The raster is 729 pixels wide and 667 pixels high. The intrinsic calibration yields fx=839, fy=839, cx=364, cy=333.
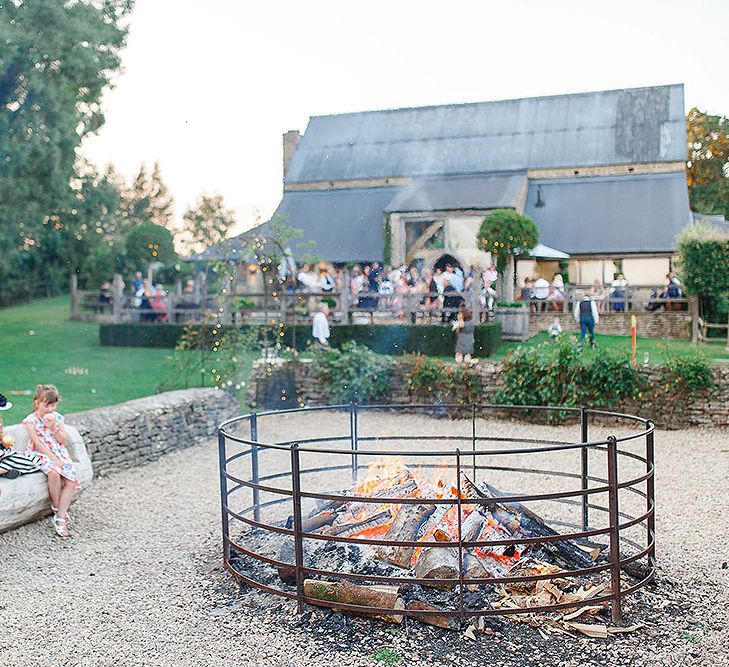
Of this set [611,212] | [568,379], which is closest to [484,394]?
[568,379]

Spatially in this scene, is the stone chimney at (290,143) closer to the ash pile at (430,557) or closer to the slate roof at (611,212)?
the slate roof at (611,212)

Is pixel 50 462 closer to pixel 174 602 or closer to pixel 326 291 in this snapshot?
pixel 174 602

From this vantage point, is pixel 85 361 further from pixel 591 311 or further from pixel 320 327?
pixel 591 311

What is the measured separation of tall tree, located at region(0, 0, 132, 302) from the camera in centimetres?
2303

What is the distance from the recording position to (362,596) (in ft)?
17.7

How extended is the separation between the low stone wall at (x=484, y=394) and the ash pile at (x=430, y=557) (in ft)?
23.1

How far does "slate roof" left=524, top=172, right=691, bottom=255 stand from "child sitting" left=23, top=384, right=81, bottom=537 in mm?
24204

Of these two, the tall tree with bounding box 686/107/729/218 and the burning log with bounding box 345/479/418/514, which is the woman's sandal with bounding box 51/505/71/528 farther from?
the tall tree with bounding box 686/107/729/218

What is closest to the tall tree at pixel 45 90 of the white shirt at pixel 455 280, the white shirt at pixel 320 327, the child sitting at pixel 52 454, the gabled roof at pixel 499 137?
the white shirt at pixel 320 327

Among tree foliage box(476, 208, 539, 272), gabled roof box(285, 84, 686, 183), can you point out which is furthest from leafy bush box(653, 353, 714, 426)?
gabled roof box(285, 84, 686, 183)

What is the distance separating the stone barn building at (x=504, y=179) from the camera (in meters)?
29.5

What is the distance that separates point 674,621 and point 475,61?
1504 cm

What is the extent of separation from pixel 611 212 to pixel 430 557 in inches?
1088

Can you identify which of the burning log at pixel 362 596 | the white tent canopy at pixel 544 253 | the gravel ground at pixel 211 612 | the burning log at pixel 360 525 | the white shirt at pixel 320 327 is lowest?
the gravel ground at pixel 211 612
